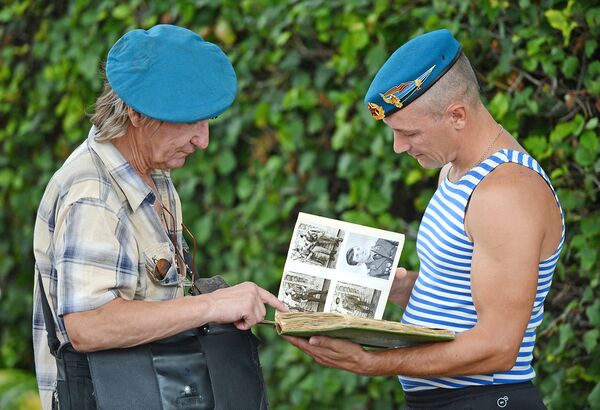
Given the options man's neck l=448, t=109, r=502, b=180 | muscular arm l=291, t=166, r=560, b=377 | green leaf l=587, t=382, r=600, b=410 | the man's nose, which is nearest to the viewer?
muscular arm l=291, t=166, r=560, b=377

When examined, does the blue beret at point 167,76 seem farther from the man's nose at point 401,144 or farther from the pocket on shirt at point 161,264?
the man's nose at point 401,144

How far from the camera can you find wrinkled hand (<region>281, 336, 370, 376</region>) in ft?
7.86

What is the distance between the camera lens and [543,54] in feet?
11.3

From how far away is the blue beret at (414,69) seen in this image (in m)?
2.42

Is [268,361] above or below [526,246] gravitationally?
below

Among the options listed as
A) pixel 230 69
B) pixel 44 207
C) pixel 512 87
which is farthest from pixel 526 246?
pixel 512 87

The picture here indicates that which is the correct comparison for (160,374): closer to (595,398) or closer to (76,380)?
(76,380)

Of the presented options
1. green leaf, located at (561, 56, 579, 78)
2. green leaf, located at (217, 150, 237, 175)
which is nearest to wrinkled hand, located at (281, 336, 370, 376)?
green leaf, located at (561, 56, 579, 78)

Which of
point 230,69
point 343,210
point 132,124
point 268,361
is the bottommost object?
point 268,361

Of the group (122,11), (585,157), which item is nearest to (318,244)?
(585,157)

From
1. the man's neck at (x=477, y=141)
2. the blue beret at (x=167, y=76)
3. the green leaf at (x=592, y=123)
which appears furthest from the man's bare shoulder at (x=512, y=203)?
the green leaf at (x=592, y=123)

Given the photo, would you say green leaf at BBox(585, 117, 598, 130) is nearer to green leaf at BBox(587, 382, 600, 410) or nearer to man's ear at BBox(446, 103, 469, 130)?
green leaf at BBox(587, 382, 600, 410)

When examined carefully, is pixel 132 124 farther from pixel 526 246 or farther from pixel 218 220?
pixel 218 220

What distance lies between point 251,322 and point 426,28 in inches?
66.6
